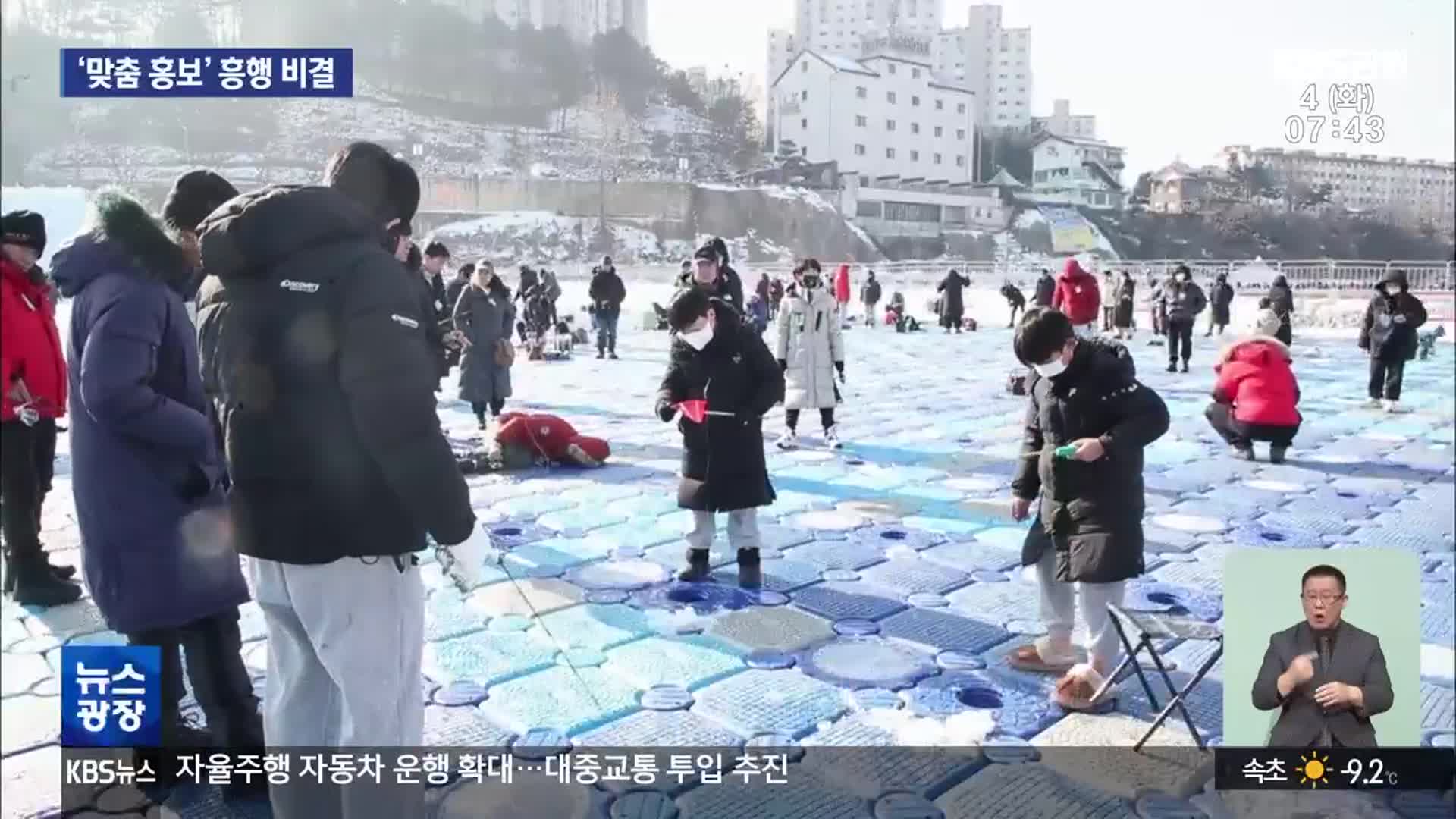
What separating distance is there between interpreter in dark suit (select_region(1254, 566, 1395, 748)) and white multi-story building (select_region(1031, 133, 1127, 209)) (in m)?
1.37

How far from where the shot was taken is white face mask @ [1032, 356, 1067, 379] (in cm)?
253

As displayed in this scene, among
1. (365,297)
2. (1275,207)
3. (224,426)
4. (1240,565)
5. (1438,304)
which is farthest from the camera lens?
(1438,304)

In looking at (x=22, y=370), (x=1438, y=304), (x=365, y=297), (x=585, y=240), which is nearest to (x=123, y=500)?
(x=22, y=370)

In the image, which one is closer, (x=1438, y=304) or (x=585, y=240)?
(x=585, y=240)

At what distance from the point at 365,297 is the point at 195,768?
46.9 inches

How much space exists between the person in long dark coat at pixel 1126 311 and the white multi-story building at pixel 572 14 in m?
4.55

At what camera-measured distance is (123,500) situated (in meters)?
2.11

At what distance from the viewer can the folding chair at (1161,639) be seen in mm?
2338

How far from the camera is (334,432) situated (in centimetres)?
166

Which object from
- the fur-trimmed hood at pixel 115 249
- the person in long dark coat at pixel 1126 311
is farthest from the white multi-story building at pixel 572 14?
the person in long dark coat at pixel 1126 311

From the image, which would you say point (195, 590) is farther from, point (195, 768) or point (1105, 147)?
point (1105, 147)

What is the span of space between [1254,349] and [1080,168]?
5.67 ft

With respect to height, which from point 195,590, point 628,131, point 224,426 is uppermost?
point 628,131

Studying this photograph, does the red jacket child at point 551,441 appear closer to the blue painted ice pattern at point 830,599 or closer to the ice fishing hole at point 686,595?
the blue painted ice pattern at point 830,599
